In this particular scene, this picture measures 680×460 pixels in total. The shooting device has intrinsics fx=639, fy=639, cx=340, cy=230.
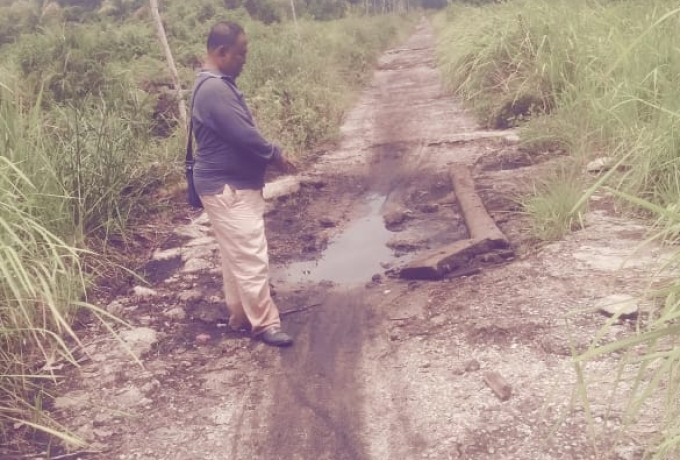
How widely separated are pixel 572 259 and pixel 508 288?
49 centimetres

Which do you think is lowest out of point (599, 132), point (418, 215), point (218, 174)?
point (418, 215)

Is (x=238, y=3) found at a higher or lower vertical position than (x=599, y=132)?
higher

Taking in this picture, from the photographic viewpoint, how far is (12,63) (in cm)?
844

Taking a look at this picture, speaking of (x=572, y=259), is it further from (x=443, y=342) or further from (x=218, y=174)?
(x=218, y=174)

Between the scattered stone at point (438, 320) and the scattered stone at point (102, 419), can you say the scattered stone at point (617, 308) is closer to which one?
the scattered stone at point (438, 320)

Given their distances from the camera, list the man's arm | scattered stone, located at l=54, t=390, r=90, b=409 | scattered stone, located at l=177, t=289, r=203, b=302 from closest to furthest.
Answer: scattered stone, located at l=54, t=390, r=90, b=409
the man's arm
scattered stone, located at l=177, t=289, r=203, b=302

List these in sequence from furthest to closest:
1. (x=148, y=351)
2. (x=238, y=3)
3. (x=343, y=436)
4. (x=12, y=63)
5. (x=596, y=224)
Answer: (x=238, y=3) < (x=12, y=63) < (x=596, y=224) < (x=148, y=351) < (x=343, y=436)

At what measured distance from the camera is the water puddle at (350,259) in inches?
183

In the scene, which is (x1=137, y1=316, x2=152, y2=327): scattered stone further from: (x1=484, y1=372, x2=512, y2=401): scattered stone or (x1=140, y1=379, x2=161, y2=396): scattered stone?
(x1=484, y1=372, x2=512, y2=401): scattered stone

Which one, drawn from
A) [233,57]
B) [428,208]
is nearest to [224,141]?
[233,57]

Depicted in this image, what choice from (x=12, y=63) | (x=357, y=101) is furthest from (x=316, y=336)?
(x=357, y=101)

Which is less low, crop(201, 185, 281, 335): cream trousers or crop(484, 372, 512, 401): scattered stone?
crop(201, 185, 281, 335): cream trousers

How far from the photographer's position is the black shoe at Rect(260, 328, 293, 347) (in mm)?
3670

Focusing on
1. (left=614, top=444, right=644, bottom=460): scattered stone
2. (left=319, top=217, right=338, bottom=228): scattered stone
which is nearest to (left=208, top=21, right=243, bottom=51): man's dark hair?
(left=319, top=217, right=338, bottom=228): scattered stone
